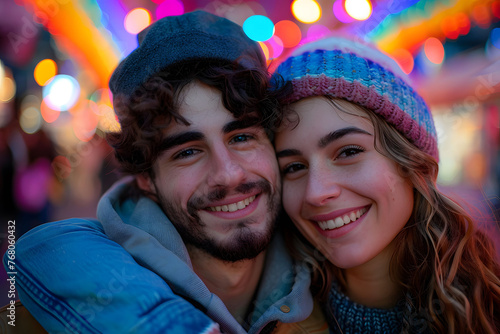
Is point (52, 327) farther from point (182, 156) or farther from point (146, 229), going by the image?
point (182, 156)

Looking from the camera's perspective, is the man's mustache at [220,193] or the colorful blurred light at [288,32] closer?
the man's mustache at [220,193]

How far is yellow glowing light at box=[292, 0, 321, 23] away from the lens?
4.88m

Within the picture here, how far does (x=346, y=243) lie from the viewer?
169 centimetres

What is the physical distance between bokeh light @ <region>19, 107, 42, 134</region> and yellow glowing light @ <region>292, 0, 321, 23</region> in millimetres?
3924

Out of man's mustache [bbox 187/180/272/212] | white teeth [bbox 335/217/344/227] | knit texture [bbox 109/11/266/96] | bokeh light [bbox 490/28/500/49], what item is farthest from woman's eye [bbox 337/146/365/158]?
bokeh light [bbox 490/28/500/49]

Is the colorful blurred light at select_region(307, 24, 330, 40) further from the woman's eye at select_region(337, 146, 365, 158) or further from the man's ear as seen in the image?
the man's ear

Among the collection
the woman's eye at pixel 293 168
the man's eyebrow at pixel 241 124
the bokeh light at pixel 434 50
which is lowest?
the woman's eye at pixel 293 168

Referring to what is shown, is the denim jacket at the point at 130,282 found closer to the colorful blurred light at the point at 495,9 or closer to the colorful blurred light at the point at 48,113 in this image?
the colorful blurred light at the point at 48,113

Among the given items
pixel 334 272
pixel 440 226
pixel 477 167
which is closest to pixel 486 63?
pixel 477 167

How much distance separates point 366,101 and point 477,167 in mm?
3874

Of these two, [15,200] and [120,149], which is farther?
[15,200]

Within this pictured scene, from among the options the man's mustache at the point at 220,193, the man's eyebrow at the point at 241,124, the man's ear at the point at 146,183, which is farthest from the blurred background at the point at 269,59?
the man's eyebrow at the point at 241,124

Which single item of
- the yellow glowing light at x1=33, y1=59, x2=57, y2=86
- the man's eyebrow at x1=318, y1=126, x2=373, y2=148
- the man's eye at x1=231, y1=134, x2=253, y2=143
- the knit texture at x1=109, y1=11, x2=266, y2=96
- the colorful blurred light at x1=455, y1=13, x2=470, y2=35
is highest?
the yellow glowing light at x1=33, y1=59, x2=57, y2=86

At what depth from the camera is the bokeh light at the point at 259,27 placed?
15.7ft
